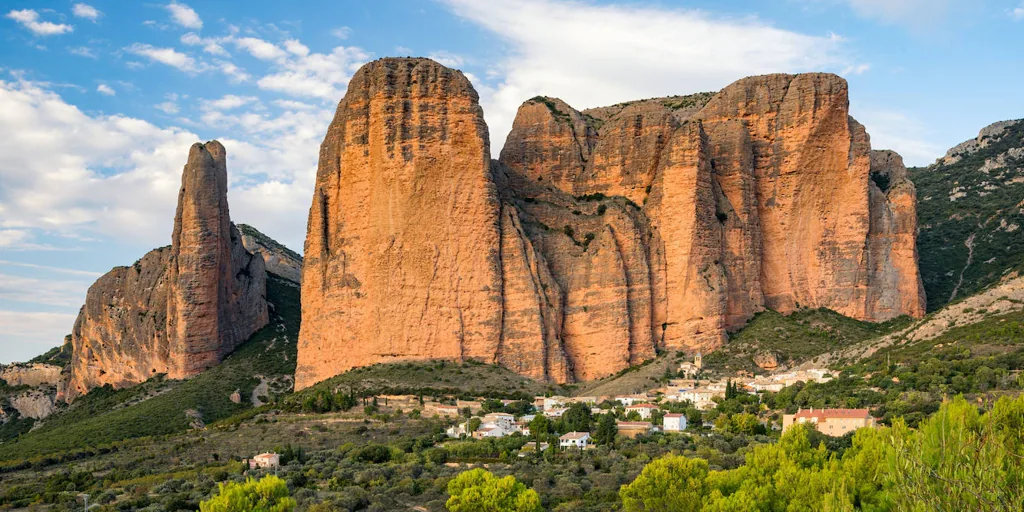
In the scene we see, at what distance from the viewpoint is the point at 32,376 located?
97812 mm

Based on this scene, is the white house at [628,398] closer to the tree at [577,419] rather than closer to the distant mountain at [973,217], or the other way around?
the tree at [577,419]

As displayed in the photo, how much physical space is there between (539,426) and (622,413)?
656 centimetres

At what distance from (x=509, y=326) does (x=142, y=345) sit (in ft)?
111

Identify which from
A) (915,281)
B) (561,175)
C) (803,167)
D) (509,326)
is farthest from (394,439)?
(915,281)

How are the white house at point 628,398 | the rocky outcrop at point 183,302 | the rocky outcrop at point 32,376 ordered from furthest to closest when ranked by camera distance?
the rocky outcrop at point 32,376, the rocky outcrop at point 183,302, the white house at point 628,398

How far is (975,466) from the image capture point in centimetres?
1788

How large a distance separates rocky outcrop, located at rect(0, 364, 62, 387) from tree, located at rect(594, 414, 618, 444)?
63.1 meters

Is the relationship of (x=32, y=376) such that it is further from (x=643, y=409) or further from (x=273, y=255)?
(x=643, y=409)

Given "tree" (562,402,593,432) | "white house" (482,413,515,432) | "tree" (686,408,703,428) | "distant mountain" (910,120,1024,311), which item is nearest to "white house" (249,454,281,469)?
"white house" (482,413,515,432)

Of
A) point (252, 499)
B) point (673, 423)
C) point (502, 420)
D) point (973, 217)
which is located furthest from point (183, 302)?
point (973, 217)

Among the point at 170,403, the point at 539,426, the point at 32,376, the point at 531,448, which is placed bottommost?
the point at 531,448

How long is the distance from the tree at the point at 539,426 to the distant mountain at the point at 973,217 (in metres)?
34.7

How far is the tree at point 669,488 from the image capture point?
113ft

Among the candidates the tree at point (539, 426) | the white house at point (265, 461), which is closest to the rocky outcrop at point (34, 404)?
the white house at point (265, 461)
